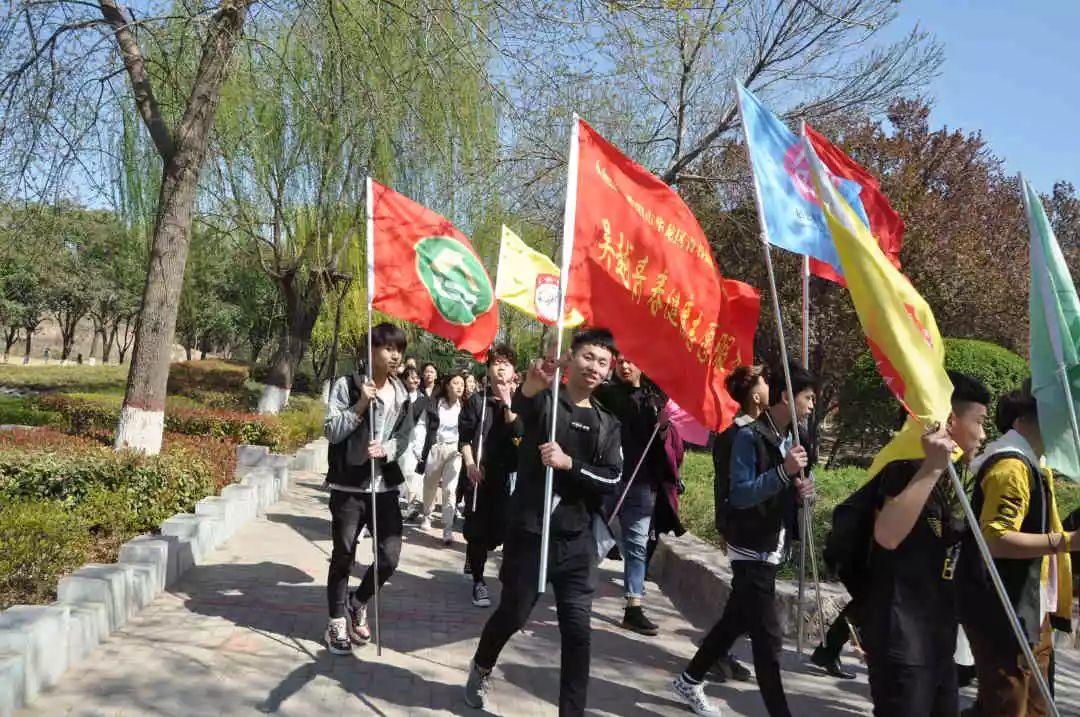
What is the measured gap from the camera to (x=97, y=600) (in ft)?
17.5

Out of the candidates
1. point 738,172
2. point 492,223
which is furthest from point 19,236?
point 738,172

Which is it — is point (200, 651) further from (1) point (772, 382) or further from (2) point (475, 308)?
(1) point (772, 382)

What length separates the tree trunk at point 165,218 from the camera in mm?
9055

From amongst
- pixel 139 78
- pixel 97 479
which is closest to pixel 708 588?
pixel 97 479

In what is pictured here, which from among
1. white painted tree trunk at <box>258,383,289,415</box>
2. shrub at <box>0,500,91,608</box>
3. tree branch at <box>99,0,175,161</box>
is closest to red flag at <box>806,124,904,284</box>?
shrub at <box>0,500,91,608</box>

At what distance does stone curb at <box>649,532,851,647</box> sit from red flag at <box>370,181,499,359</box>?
226 centimetres

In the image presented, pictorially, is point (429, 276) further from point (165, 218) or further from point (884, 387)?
point (884, 387)

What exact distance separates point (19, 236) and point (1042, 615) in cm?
1094

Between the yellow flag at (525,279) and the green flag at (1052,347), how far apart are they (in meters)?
3.77

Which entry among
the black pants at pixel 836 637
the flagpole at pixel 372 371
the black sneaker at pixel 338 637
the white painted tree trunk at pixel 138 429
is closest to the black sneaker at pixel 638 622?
the black pants at pixel 836 637

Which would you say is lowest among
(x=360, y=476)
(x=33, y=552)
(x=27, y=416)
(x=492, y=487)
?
(x=33, y=552)

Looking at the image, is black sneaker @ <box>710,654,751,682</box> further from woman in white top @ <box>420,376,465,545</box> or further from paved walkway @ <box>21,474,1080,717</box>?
woman in white top @ <box>420,376,465,545</box>

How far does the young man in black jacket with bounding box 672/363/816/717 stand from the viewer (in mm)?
4555

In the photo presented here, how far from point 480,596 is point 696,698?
2514 mm
